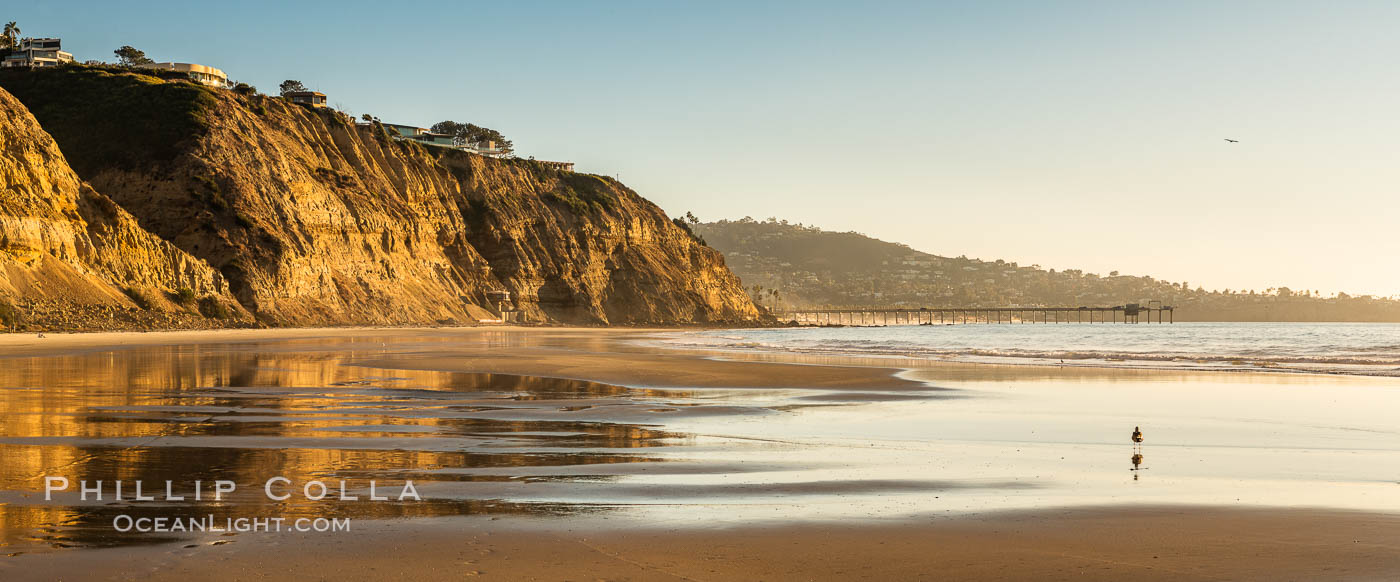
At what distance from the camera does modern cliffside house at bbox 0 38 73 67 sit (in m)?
91.1

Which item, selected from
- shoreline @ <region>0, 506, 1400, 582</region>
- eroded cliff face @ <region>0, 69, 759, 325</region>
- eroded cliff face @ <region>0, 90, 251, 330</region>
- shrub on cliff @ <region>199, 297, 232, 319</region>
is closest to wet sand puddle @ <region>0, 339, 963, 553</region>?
shoreline @ <region>0, 506, 1400, 582</region>

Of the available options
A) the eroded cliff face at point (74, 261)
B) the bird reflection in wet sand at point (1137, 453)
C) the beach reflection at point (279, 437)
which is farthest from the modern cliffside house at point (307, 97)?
the bird reflection in wet sand at point (1137, 453)

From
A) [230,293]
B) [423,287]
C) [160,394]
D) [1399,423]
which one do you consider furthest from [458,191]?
[1399,423]

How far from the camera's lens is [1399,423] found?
13547 mm

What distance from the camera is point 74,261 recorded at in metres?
46.7

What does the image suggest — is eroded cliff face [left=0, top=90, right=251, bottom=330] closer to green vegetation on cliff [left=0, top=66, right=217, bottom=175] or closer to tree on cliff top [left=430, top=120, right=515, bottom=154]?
green vegetation on cliff [left=0, top=66, right=217, bottom=175]

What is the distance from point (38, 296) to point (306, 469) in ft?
136

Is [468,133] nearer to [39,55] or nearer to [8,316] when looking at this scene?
[39,55]

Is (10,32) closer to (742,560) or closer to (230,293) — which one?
(230,293)

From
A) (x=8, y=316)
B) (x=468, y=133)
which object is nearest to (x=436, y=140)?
(x=468, y=133)

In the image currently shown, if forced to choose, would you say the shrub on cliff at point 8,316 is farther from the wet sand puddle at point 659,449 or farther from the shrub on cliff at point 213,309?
the wet sand puddle at point 659,449

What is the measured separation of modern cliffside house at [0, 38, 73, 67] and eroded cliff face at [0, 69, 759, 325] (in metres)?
16.3

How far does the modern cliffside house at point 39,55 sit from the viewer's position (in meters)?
91.1

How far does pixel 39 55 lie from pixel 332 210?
42990 millimetres
